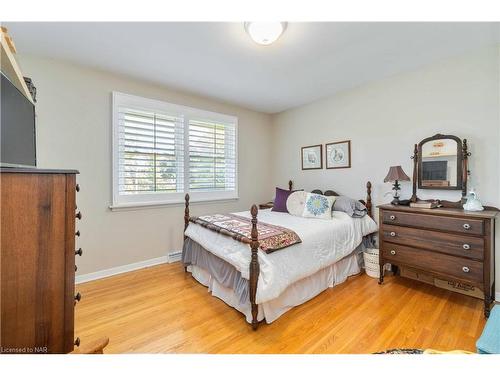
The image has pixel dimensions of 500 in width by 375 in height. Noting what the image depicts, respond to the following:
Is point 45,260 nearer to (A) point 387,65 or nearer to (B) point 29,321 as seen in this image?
(B) point 29,321

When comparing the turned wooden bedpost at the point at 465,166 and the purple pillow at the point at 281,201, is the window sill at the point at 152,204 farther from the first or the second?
the turned wooden bedpost at the point at 465,166

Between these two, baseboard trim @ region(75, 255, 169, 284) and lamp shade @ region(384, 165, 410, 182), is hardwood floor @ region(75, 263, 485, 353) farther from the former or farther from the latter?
lamp shade @ region(384, 165, 410, 182)

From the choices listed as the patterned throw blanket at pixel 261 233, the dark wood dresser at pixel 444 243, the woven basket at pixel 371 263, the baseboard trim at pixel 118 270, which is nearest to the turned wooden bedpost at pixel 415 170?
the dark wood dresser at pixel 444 243

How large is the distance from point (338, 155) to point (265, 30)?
2106mm

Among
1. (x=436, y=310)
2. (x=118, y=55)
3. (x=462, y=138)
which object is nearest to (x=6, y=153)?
(x=118, y=55)

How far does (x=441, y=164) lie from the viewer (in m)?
2.38

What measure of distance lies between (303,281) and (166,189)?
2136 millimetres

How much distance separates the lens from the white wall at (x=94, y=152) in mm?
2324

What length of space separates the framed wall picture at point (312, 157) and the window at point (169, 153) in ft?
3.86

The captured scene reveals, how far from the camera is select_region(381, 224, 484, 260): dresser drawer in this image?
6.18 feet

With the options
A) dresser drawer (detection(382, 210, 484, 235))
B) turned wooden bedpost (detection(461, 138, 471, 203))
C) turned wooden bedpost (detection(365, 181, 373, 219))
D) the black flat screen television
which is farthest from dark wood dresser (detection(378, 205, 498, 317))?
the black flat screen television

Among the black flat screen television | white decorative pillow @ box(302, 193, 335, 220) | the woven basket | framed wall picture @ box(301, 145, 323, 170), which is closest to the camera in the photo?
the black flat screen television

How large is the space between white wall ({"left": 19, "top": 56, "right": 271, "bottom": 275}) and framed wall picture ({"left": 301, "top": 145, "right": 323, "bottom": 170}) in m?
1.98

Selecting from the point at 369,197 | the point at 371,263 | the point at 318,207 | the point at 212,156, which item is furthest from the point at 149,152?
the point at 371,263
